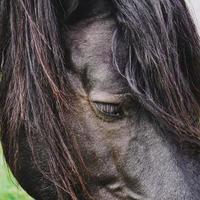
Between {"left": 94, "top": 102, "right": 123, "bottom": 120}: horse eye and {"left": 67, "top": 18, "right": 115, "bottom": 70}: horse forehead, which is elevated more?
{"left": 67, "top": 18, "right": 115, "bottom": 70}: horse forehead

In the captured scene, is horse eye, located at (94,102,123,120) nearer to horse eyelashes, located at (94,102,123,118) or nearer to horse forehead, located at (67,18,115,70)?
horse eyelashes, located at (94,102,123,118)

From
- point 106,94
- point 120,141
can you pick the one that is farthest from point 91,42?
point 120,141

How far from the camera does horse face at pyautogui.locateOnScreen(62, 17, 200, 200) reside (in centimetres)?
178

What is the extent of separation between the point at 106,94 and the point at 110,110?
0.06 metres

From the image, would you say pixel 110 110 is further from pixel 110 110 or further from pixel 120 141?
pixel 120 141

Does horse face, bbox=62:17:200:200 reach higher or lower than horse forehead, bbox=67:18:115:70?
lower

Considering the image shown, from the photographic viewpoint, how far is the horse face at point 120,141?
178 centimetres

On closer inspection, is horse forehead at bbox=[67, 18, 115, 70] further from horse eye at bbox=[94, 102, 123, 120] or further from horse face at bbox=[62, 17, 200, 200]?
horse eye at bbox=[94, 102, 123, 120]

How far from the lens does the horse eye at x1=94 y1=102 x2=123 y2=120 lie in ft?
5.92

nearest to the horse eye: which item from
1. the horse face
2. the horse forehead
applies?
the horse face

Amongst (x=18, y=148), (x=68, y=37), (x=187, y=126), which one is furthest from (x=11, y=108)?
(x=187, y=126)

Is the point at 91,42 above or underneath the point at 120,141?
above

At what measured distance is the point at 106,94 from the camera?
181 centimetres

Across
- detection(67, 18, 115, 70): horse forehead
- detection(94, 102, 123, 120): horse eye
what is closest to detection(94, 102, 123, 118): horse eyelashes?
detection(94, 102, 123, 120): horse eye
